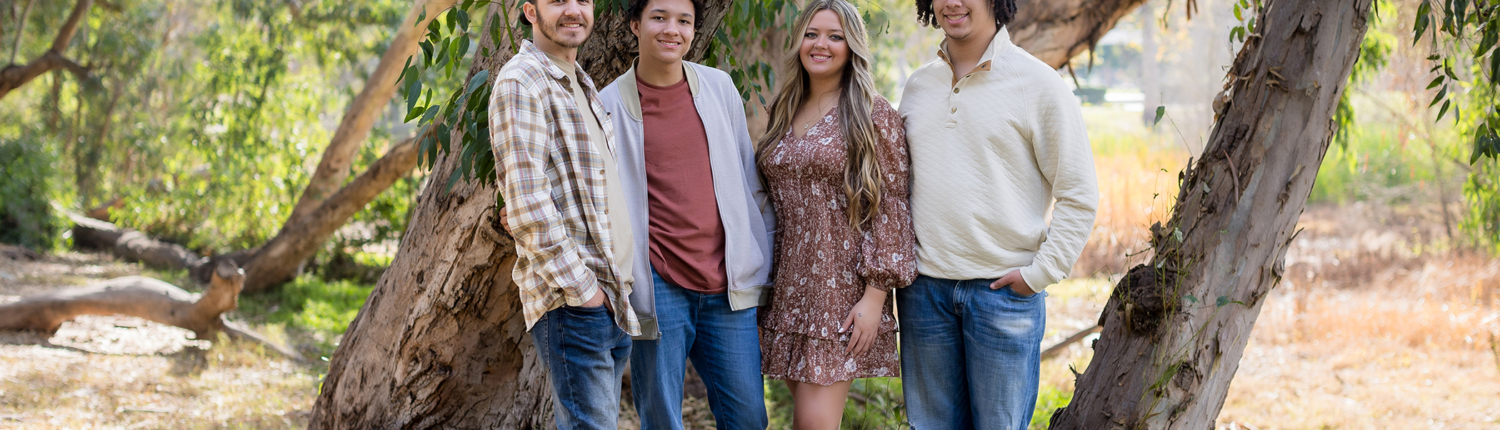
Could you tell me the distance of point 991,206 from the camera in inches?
81.1

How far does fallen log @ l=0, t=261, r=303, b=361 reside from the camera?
5.17 m

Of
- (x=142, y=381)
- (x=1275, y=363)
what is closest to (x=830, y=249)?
(x=142, y=381)

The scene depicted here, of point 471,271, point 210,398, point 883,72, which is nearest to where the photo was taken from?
point 471,271

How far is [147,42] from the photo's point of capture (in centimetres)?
1072

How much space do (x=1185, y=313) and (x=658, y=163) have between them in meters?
1.34

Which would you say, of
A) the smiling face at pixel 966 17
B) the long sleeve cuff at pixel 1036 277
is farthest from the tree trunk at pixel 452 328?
the long sleeve cuff at pixel 1036 277

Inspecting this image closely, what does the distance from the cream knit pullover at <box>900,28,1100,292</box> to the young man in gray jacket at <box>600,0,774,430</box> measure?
413 mm

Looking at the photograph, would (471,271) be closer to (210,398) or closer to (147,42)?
Answer: (210,398)

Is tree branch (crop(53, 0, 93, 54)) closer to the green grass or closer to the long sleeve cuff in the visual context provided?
the green grass

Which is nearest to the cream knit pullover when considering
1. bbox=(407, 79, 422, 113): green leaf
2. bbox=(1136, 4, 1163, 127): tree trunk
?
bbox=(407, 79, 422, 113): green leaf

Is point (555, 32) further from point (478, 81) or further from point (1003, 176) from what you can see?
point (1003, 176)

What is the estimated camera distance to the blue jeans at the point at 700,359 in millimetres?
2084

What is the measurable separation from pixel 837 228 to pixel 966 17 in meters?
0.55

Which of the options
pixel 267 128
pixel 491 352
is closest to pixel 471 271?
pixel 491 352
